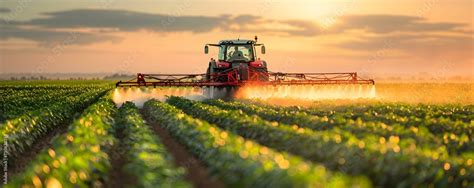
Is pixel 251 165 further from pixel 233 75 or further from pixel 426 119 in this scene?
pixel 233 75

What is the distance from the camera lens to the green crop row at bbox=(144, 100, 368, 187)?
7676 millimetres

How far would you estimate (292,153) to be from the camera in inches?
521

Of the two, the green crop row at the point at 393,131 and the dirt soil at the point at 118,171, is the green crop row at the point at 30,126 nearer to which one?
the dirt soil at the point at 118,171

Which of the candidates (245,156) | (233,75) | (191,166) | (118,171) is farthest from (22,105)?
(245,156)

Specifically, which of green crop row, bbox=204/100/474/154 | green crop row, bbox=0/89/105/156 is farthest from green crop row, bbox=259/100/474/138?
green crop row, bbox=0/89/105/156

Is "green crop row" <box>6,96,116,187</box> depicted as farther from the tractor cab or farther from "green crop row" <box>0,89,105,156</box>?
the tractor cab

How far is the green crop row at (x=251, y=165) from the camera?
25.2 ft

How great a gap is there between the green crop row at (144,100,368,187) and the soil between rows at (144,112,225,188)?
16 centimetres

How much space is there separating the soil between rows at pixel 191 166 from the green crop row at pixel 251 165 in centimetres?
16

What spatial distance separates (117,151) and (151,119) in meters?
9.65

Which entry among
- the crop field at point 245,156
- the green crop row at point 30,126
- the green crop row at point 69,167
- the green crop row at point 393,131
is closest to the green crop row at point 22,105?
the green crop row at point 30,126

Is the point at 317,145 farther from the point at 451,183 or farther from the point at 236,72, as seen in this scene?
the point at 236,72

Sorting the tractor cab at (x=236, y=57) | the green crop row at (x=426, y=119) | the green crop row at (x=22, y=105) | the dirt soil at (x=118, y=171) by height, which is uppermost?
the tractor cab at (x=236, y=57)

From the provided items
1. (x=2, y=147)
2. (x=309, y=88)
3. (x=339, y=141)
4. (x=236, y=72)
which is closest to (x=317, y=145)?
(x=339, y=141)
